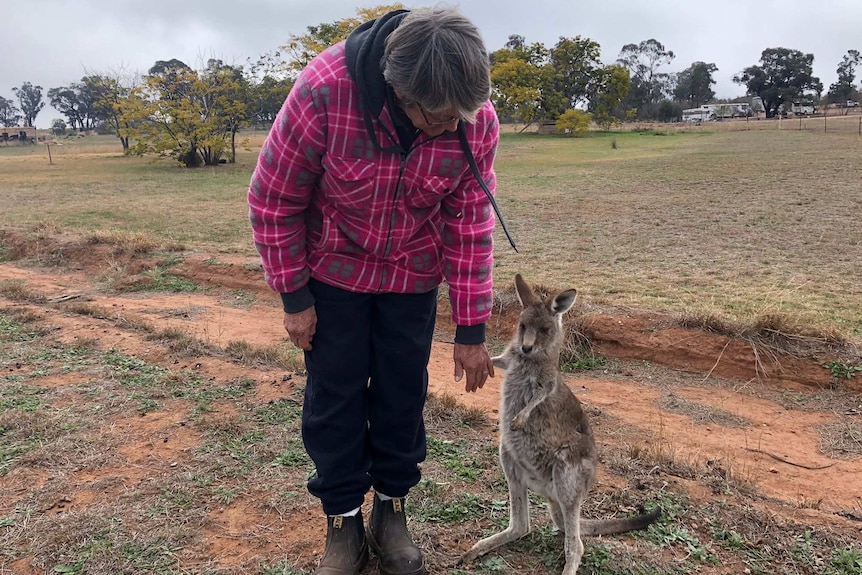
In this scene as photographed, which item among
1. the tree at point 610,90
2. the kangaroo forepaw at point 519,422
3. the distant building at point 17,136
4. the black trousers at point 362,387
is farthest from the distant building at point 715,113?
the black trousers at point 362,387

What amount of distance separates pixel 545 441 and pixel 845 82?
89.1 metres

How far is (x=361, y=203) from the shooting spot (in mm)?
2318

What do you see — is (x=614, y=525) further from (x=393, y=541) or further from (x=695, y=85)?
(x=695, y=85)

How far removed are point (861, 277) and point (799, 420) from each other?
3805 mm

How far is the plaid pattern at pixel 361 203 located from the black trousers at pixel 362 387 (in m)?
0.10

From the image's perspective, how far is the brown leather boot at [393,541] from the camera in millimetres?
2701

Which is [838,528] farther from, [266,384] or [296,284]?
[266,384]

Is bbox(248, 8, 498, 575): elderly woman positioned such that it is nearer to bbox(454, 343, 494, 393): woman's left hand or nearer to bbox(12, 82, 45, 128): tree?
bbox(454, 343, 494, 393): woman's left hand

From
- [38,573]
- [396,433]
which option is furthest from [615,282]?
[38,573]

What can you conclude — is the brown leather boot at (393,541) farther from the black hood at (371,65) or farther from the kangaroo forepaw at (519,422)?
the black hood at (371,65)

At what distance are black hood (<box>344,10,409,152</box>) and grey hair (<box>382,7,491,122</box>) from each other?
9cm

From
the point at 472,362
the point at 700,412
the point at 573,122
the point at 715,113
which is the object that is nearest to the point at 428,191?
the point at 472,362

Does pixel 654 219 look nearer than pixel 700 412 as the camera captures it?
No

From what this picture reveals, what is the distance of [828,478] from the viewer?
4.05 metres
